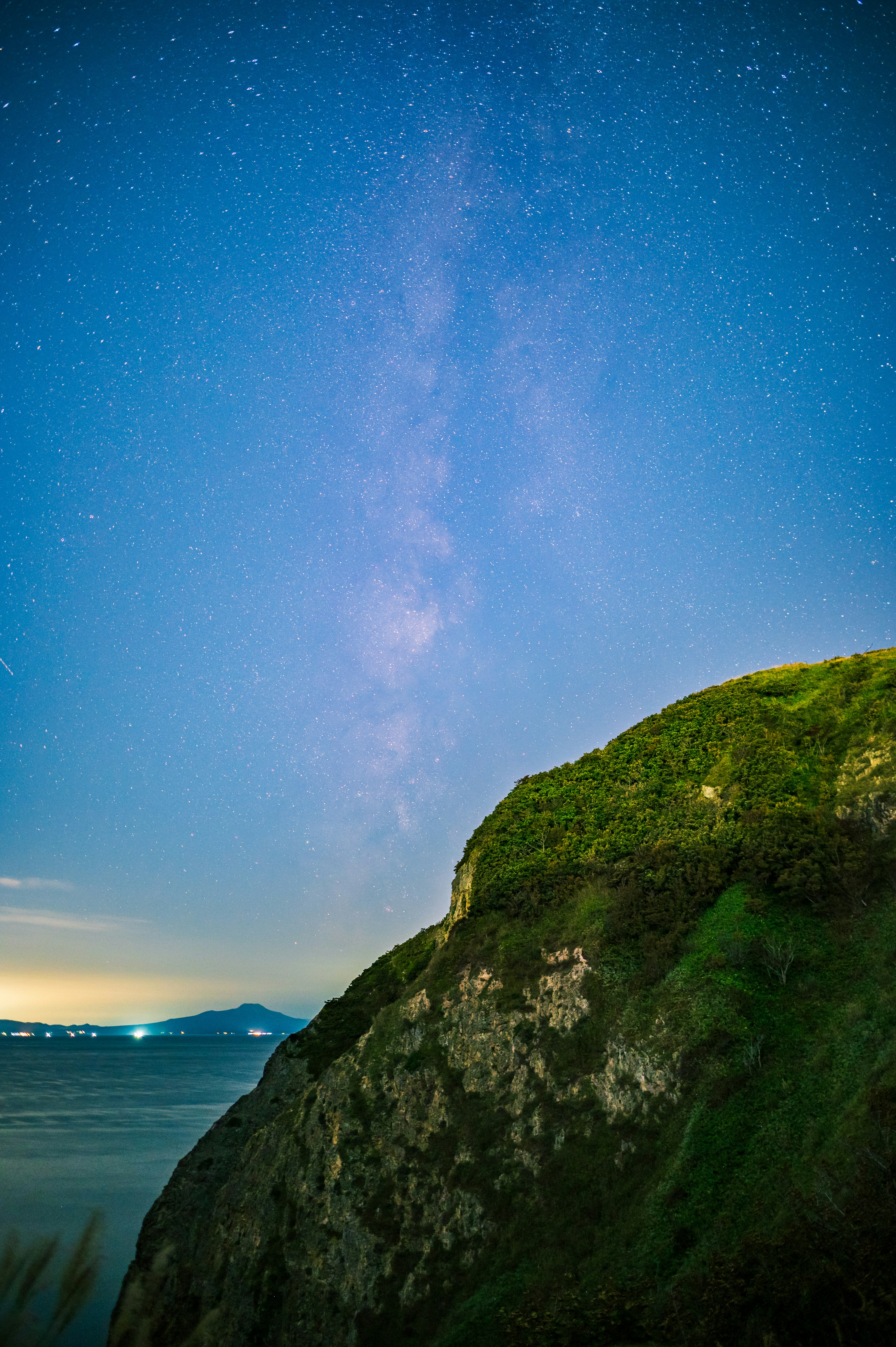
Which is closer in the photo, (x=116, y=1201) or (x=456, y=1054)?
(x=456, y=1054)

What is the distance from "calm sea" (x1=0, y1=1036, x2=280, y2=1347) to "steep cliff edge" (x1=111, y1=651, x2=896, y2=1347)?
16.6 m

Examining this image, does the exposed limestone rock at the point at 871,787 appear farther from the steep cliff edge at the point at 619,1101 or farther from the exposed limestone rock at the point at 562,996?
the exposed limestone rock at the point at 562,996

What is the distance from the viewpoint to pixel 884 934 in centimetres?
2036

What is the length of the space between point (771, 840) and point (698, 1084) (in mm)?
8565

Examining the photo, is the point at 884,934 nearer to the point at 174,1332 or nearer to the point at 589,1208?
the point at 589,1208

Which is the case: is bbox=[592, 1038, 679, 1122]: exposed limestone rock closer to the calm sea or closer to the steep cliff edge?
the steep cliff edge

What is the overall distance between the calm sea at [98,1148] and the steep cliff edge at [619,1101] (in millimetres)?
16582

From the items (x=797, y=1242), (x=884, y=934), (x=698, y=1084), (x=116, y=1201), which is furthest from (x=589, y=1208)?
(x=116, y=1201)

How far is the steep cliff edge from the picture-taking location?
15.9m

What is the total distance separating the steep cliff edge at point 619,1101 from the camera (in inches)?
625

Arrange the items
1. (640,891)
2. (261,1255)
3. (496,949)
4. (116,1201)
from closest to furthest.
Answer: (261,1255)
(640,891)
(496,949)
(116,1201)

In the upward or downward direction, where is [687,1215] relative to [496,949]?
downward

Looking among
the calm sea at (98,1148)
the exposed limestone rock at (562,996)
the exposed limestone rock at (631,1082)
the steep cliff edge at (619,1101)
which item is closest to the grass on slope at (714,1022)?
the steep cliff edge at (619,1101)

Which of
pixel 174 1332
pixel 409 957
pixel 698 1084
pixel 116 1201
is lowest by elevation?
pixel 116 1201
